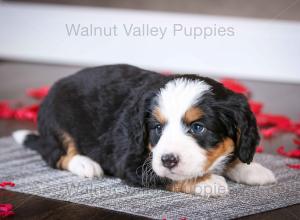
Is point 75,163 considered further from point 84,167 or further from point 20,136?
point 20,136

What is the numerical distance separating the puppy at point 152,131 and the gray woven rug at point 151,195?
0.08 meters

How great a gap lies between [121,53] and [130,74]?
151 inches

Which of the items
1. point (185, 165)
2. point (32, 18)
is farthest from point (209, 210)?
point (32, 18)

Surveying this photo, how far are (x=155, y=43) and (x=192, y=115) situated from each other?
451cm

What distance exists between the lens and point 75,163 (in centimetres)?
402

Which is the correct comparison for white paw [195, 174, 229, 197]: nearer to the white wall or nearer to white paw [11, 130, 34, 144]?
white paw [11, 130, 34, 144]

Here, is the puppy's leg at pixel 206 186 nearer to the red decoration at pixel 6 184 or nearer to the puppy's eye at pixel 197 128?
the puppy's eye at pixel 197 128

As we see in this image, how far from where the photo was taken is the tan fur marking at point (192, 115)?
3332 millimetres

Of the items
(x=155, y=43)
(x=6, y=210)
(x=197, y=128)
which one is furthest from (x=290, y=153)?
(x=155, y=43)

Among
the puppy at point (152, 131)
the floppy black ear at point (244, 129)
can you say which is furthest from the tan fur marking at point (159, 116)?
the floppy black ear at point (244, 129)

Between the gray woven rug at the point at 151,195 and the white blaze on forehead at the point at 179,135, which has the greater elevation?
the white blaze on forehead at the point at 179,135

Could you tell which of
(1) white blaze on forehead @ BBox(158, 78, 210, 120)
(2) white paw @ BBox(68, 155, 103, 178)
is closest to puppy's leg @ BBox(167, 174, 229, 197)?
(1) white blaze on forehead @ BBox(158, 78, 210, 120)

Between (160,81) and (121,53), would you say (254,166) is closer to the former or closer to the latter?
(160,81)

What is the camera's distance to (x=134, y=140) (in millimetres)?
3607
